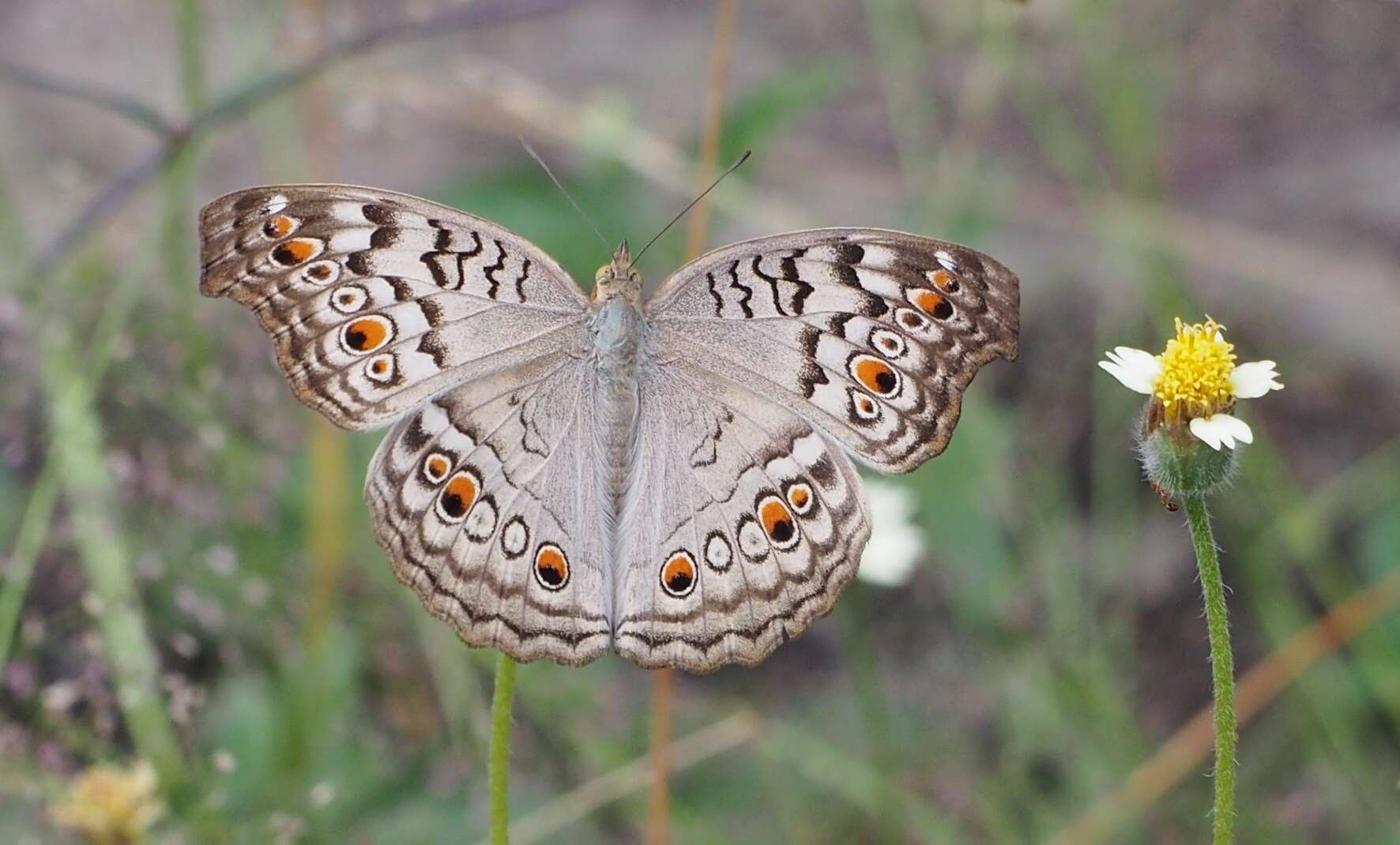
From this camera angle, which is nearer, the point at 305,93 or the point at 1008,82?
the point at 305,93

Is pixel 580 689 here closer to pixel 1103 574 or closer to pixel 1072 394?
pixel 1103 574

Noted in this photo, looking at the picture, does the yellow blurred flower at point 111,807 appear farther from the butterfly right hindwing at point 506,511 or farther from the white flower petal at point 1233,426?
the white flower petal at point 1233,426

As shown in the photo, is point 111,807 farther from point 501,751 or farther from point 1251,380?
point 1251,380

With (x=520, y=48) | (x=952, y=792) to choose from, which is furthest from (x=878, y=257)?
(x=520, y=48)

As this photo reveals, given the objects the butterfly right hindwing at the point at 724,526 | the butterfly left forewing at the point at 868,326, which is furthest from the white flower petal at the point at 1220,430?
the butterfly right hindwing at the point at 724,526

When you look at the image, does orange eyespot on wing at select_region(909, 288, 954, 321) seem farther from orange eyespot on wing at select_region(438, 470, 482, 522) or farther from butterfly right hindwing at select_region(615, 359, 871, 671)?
orange eyespot on wing at select_region(438, 470, 482, 522)

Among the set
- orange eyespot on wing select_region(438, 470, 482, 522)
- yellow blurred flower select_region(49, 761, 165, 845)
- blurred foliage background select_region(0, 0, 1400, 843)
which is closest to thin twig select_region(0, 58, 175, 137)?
blurred foliage background select_region(0, 0, 1400, 843)
